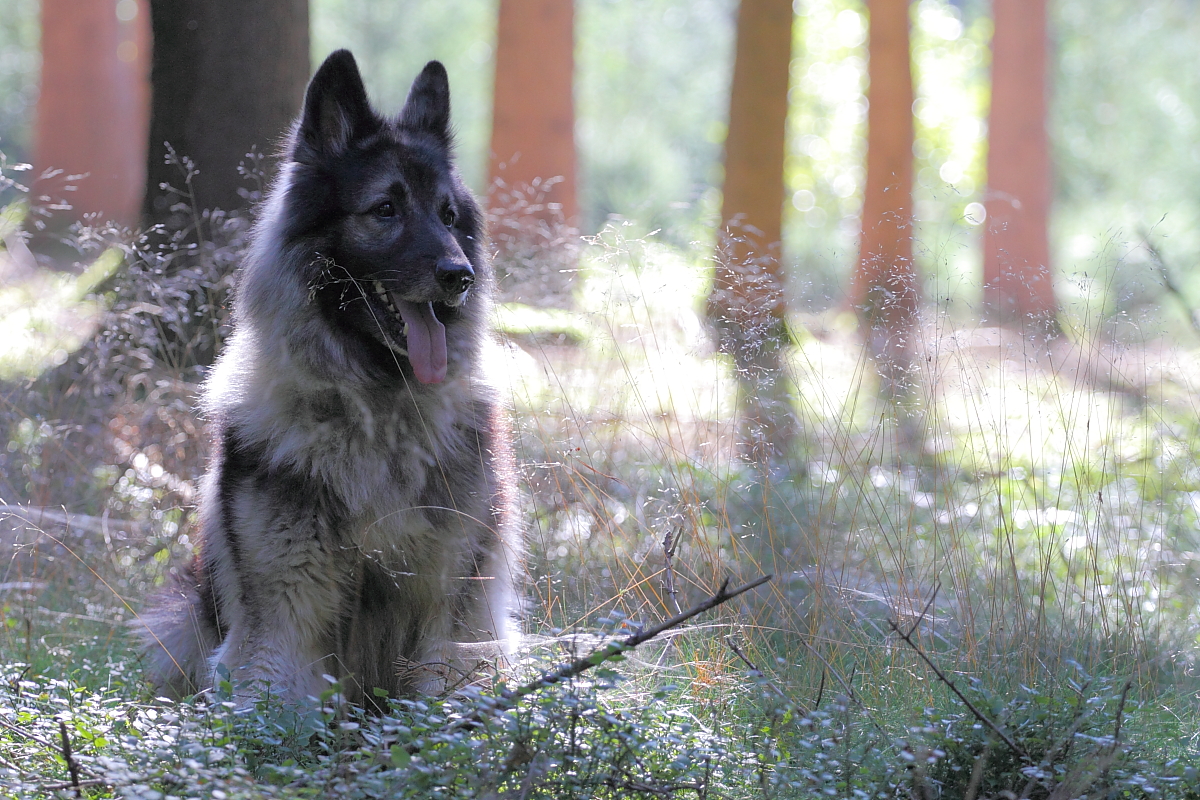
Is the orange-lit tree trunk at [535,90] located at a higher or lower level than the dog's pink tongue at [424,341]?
higher

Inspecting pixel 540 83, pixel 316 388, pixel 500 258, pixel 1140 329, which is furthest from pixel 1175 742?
pixel 540 83

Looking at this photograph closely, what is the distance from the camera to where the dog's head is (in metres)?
3.44

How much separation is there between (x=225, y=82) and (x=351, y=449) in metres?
3.36

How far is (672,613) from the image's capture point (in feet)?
11.9

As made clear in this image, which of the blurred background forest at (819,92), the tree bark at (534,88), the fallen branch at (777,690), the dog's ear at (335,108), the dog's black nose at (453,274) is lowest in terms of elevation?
the fallen branch at (777,690)

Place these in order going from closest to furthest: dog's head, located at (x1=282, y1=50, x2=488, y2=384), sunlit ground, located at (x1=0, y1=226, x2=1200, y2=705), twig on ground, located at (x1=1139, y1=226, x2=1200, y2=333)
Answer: twig on ground, located at (x1=1139, y1=226, x2=1200, y2=333)
dog's head, located at (x1=282, y1=50, x2=488, y2=384)
sunlit ground, located at (x1=0, y1=226, x2=1200, y2=705)

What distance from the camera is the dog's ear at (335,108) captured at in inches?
140

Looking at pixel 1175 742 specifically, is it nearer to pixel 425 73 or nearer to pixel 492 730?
pixel 492 730

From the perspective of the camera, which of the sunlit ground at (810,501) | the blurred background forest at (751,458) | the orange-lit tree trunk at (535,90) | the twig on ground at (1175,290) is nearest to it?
the twig on ground at (1175,290)

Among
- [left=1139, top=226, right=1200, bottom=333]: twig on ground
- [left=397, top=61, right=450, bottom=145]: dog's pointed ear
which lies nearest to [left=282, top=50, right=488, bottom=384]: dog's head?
[left=397, top=61, right=450, bottom=145]: dog's pointed ear

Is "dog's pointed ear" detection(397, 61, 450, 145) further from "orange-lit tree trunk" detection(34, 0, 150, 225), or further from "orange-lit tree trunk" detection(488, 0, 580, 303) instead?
"orange-lit tree trunk" detection(34, 0, 150, 225)

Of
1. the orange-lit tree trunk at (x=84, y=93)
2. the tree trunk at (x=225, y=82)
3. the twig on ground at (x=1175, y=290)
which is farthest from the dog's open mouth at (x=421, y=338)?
the orange-lit tree trunk at (x=84, y=93)

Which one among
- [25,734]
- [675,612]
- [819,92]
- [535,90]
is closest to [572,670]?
[675,612]

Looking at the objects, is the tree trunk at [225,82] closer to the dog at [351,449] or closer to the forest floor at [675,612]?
the forest floor at [675,612]
